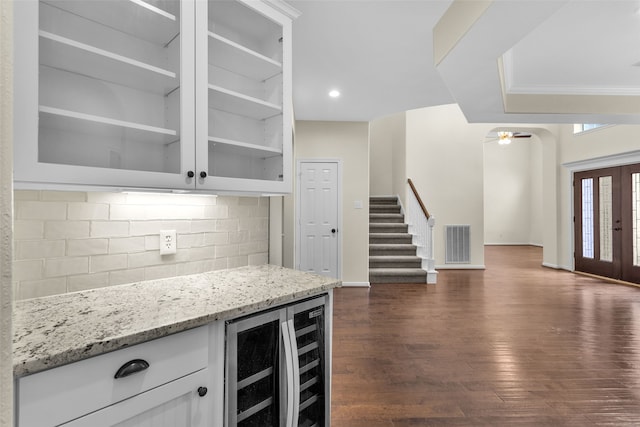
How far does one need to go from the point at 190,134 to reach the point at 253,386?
1035mm

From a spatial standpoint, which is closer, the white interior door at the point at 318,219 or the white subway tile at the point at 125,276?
the white subway tile at the point at 125,276

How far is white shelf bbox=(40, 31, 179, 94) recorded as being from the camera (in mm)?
1010

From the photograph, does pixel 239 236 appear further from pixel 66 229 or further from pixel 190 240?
pixel 66 229

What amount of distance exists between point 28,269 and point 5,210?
3.20ft

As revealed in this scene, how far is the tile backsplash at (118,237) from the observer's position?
1.13 meters

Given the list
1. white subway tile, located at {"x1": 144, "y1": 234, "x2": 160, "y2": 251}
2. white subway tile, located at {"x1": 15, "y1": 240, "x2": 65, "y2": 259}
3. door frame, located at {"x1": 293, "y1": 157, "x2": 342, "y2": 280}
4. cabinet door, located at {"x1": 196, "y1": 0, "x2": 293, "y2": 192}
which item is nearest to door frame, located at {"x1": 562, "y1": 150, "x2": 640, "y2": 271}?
Result: door frame, located at {"x1": 293, "y1": 157, "x2": 342, "y2": 280}

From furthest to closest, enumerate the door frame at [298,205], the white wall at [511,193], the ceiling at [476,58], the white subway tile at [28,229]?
the white wall at [511,193]
the door frame at [298,205]
the ceiling at [476,58]
the white subway tile at [28,229]

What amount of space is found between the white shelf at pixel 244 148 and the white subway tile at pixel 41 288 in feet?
2.66

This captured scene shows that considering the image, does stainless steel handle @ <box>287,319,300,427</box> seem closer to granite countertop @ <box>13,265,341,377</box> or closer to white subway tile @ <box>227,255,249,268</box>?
granite countertop @ <box>13,265,341,377</box>

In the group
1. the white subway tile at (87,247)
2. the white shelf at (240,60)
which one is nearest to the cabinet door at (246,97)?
the white shelf at (240,60)

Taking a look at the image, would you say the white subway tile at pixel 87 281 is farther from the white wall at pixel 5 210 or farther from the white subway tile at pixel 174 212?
the white wall at pixel 5 210

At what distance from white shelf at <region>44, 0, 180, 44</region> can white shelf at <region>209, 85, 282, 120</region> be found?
27 cm

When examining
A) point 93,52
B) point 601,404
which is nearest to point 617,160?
point 601,404

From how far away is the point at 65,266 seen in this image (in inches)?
47.5
